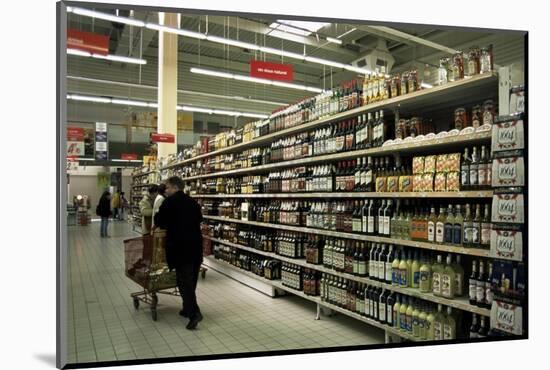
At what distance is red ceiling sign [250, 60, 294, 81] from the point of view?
21.9 ft

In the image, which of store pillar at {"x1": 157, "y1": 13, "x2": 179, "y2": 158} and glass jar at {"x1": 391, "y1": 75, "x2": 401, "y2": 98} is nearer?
glass jar at {"x1": 391, "y1": 75, "x2": 401, "y2": 98}

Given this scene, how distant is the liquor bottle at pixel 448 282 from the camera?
134 inches

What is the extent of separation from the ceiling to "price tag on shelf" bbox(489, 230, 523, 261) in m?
8.95

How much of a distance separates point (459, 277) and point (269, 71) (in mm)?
4737

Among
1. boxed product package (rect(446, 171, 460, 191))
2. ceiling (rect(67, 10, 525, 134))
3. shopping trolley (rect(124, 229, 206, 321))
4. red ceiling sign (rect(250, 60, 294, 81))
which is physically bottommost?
shopping trolley (rect(124, 229, 206, 321))

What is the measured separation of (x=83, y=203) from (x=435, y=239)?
691 inches

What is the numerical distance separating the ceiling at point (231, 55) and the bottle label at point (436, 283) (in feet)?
28.7

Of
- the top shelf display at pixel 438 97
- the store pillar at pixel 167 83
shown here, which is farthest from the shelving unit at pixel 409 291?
the store pillar at pixel 167 83

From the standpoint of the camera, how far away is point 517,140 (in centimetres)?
311

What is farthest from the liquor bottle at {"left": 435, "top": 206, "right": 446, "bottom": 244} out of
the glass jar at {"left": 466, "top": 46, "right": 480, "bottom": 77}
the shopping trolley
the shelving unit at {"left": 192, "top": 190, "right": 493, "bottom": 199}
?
the shopping trolley

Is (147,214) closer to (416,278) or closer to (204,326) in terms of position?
(204,326)

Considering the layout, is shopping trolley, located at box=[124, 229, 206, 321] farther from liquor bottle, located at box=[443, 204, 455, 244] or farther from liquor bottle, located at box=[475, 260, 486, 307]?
liquor bottle, located at box=[475, 260, 486, 307]

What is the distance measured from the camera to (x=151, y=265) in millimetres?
5055

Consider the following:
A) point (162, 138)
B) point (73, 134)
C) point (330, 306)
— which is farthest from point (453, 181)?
point (162, 138)
